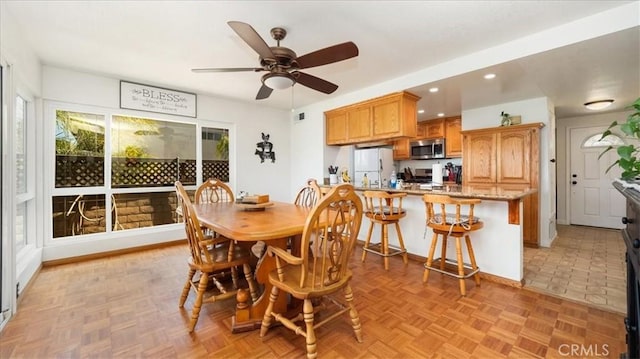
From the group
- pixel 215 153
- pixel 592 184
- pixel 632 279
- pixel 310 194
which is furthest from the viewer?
pixel 592 184

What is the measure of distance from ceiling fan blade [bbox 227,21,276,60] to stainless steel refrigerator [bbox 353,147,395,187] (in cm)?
302

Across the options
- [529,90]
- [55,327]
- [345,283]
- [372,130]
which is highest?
[529,90]

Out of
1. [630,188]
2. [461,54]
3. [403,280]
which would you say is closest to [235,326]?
[403,280]

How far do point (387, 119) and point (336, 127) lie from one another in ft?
3.45

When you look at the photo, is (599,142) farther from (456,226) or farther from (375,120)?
(456,226)

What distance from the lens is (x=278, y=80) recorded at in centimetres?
219

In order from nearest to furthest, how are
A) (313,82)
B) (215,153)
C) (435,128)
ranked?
1. (313,82)
2. (215,153)
3. (435,128)

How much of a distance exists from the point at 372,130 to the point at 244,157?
2.31 meters

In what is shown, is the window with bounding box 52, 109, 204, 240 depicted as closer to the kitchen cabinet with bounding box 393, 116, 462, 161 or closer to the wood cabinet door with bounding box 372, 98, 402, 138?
the wood cabinet door with bounding box 372, 98, 402, 138

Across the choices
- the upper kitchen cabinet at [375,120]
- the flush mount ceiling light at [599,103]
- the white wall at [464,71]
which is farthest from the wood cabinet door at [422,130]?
the flush mount ceiling light at [599,103]

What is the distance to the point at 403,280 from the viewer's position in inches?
108

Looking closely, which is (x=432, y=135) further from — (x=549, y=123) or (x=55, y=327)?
(x=55, y=327)

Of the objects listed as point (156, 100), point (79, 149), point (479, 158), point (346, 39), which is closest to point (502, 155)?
point (479, 158)

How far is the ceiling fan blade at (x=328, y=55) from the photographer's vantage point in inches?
76.2
